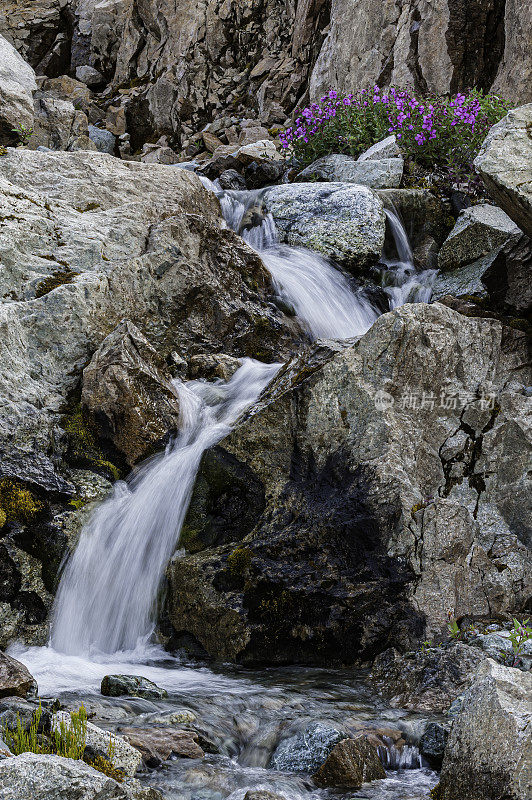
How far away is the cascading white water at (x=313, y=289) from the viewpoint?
9680mm

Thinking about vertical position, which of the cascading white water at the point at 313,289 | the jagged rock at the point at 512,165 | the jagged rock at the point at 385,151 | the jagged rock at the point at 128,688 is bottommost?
the jagged rock at the point at 128,688

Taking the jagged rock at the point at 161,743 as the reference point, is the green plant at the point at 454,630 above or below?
above

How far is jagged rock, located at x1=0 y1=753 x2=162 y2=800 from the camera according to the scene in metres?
2.75

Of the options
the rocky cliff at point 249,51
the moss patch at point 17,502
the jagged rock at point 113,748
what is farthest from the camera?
the rocky cliff at point 249,51

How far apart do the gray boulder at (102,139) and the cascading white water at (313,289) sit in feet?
42.2

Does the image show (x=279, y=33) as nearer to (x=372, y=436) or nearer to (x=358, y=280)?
(x=358, y=280)

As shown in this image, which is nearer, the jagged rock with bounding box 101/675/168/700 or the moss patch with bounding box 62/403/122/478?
the jagged rock with bounding box 101/675/168/700

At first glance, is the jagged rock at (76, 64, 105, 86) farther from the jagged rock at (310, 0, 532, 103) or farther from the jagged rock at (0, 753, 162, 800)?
the jagged rock at (0, 753, 162, 800)

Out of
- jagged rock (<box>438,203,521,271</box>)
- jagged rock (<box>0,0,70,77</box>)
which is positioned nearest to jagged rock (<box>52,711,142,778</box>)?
jagged rock (<box>438,203,521,271</box>)

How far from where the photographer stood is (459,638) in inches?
204

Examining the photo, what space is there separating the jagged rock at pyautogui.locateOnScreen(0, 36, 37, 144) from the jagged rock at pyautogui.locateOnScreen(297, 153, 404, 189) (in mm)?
5608

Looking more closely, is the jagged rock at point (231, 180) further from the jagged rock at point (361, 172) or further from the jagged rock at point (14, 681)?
the jagged rock at point (14, 681)

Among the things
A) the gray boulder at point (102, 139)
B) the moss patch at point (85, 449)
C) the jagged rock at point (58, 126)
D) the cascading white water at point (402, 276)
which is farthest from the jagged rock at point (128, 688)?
the gray boulder at point (102, 139)

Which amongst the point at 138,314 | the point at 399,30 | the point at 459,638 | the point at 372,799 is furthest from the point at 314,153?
the point at 372,799
